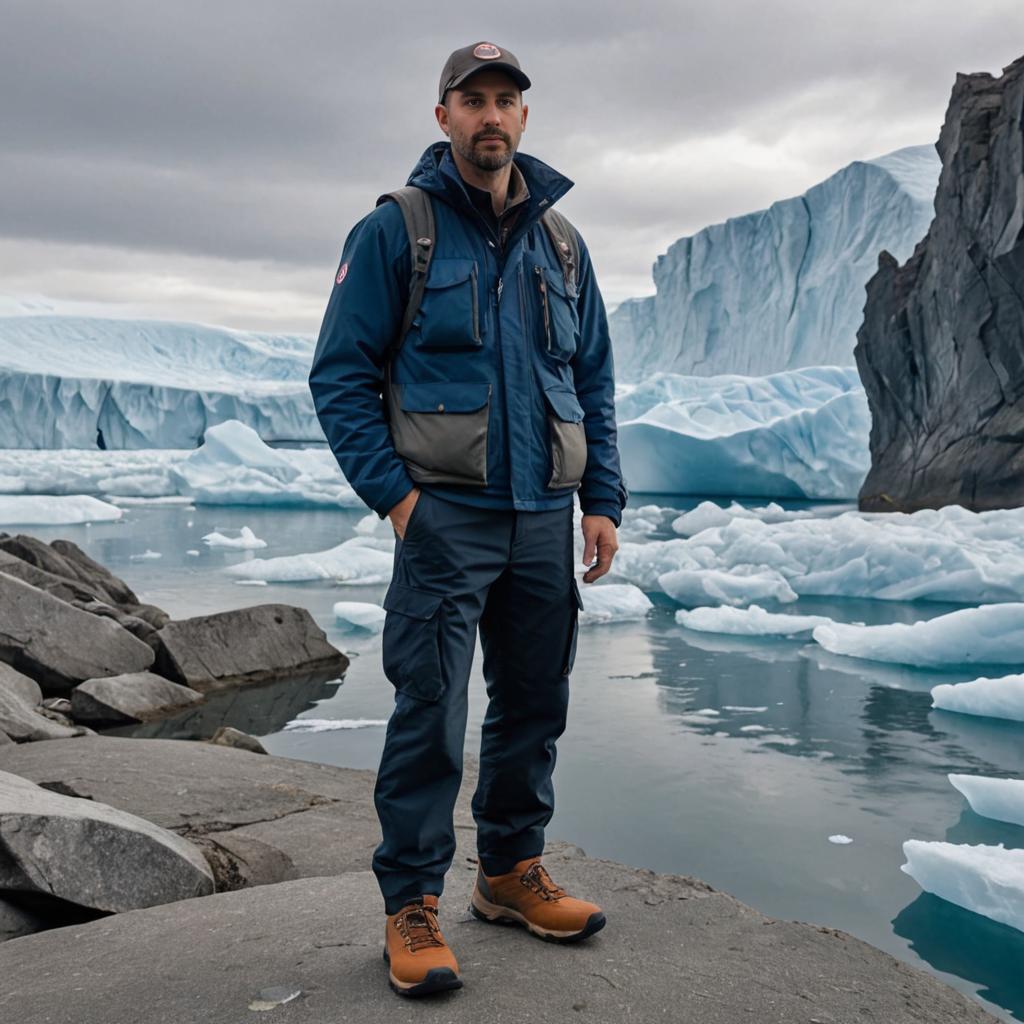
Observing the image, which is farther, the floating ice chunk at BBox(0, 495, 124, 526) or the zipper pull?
the floating ice chunk at BBox(0, 495, 124, 526)

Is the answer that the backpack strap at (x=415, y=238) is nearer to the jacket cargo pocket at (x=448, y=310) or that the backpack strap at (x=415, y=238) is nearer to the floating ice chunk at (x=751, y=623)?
the jacket cargo pocket at (x=448, y=310)

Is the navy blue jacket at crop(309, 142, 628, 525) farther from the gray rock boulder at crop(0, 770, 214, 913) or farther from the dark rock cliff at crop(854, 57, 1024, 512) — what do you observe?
the dark rock cliff at crop(854, 57, 1024, 512)

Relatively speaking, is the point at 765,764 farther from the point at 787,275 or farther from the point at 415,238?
the point at 787,275

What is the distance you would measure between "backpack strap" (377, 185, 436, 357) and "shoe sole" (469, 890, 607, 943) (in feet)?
3.33

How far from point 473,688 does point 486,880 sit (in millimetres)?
4279

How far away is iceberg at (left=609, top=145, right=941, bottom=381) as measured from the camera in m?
25.9

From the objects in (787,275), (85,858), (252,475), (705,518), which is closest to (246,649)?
(85,858)

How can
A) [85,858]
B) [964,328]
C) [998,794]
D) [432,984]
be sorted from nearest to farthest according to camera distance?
1. [432,984]
2. [85,858]
3. [998,794]
4. [964,328]

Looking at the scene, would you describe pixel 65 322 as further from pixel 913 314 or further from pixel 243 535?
pixel 913 314

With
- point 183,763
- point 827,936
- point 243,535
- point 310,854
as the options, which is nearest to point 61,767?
point 183,763

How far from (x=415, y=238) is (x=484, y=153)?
188 mm

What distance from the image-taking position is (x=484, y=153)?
1.89m

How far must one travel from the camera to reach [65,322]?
39.6 m

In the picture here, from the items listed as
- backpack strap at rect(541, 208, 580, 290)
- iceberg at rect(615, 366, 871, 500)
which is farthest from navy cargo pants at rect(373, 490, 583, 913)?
iceberg at rect(615, 366, 871, 500)
